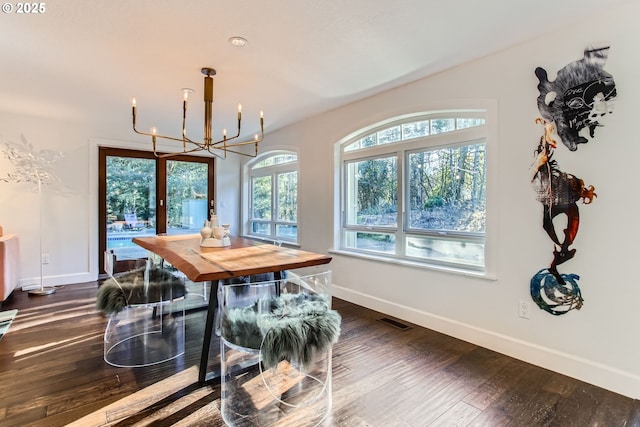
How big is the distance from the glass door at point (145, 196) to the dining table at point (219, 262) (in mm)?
2862

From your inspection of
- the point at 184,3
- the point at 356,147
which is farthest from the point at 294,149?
the point at 184,3

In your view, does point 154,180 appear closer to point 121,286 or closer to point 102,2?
point 121,286

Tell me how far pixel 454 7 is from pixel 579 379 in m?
2.54

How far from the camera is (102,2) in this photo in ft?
6.39

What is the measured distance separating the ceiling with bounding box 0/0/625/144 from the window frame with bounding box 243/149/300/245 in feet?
5.26

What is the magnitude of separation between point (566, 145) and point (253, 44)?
233 cm

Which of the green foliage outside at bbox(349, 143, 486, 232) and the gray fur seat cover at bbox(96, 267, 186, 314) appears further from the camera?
the green foliage outside at bbox(349, 143, 486, 232)

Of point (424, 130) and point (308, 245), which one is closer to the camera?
point (424, 130)

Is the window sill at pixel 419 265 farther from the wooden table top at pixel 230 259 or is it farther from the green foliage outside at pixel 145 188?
the green foliage outside at pixel 145 188

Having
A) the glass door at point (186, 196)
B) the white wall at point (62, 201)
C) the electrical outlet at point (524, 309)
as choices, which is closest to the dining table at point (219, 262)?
the electrical outlet at point (524, 309)

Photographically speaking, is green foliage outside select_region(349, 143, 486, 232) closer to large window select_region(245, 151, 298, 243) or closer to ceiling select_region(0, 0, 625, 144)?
ceiling select_region(0, 0, 625, 144)

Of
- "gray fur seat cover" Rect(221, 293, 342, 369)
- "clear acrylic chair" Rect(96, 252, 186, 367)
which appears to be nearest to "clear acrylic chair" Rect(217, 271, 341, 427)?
"gray fur seat cover" Rect(221, 293, 342, 369)

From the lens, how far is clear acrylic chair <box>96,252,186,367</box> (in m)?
2.54

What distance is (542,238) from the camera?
7.88ft
